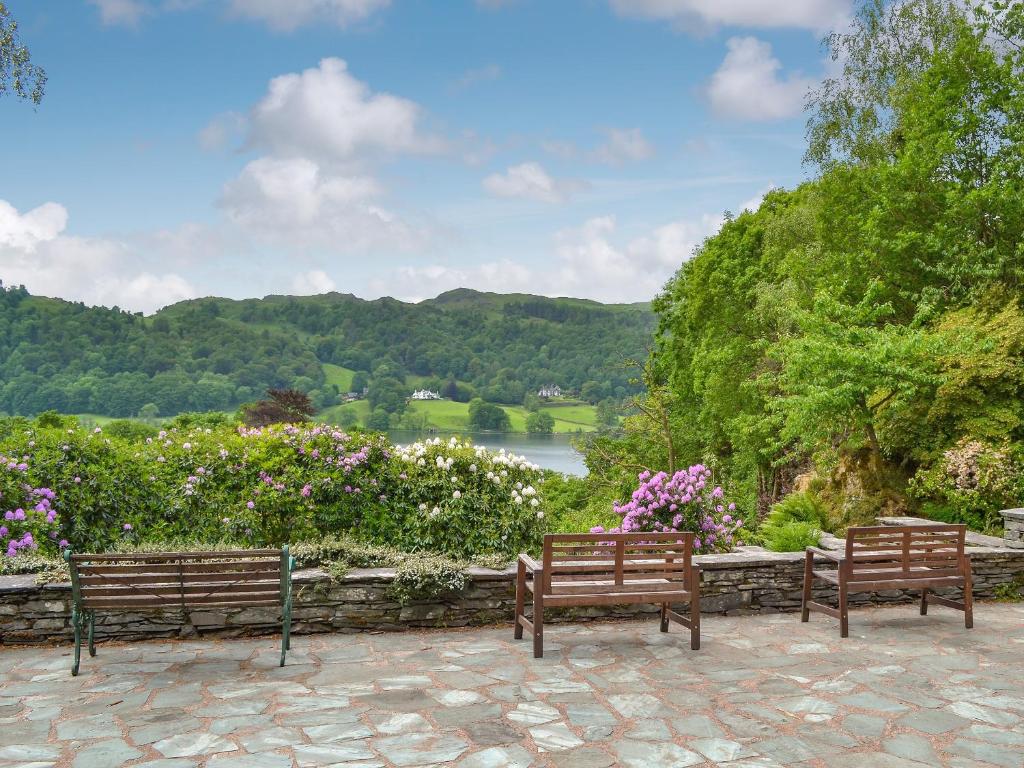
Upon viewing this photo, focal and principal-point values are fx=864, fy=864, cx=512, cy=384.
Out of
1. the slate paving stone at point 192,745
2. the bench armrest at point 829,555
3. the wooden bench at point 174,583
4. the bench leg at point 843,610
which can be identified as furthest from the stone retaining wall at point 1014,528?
the slate paving stone at point 192,745

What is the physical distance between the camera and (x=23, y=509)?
7.21 metres

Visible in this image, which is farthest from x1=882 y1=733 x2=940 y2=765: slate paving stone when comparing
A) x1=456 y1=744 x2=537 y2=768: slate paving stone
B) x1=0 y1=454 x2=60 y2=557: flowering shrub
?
x1=0 y1=454 x2=60 y2=557: flowering shrub

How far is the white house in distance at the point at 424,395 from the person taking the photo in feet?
231

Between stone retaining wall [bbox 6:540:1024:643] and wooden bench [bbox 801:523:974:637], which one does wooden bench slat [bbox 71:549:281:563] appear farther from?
wooden bench [bbox 801:523:974:637]

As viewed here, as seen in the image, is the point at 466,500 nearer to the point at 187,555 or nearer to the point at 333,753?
the point at 187,555

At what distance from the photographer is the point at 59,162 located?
97.6 feet

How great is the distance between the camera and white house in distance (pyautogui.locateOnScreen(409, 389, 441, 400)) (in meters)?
70.4

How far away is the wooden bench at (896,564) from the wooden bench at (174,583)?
4102 millimetres

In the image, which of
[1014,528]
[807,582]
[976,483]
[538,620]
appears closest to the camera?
[538,620]

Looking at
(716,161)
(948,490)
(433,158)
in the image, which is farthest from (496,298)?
(948,490)

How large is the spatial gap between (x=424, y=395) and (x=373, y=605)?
6491 cm

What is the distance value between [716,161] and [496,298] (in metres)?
80.6

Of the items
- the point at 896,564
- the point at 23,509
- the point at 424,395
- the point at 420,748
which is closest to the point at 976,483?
the point at 896,564

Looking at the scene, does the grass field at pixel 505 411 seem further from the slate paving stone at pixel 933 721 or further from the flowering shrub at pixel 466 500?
the slate paving stone at pixel 933 721
